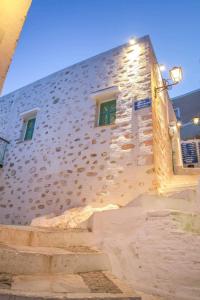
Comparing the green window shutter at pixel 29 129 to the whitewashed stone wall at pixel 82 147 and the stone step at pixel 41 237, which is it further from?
the stone step at pixel 41 237

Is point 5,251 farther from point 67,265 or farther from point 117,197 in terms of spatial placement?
point 117,197

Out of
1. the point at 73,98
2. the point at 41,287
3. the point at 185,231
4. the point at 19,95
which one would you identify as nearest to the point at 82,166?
the point at 73,98

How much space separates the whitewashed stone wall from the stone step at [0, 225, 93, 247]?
5.26ft

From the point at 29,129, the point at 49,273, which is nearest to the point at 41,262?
the point at 49,273

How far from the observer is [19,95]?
26.6ft

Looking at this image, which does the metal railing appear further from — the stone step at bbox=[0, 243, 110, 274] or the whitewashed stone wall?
the stone step at bbox=[0, 243, 110, 274]

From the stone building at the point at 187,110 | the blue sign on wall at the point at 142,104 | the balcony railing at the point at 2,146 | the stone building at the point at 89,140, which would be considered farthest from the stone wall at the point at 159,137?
the stone building at the point at 187,110

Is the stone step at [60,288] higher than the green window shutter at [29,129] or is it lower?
lower

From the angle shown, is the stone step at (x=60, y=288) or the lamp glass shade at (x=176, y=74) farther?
the lamp glass shade at (x=176, y=74)

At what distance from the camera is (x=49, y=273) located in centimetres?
184

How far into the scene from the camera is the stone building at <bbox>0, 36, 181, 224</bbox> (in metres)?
4.57

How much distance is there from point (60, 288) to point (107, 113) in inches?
184

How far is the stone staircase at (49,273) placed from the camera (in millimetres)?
1348

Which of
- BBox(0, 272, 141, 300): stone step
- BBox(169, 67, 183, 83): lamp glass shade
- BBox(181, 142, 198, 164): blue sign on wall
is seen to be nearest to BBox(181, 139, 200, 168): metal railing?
BBox(181, 142, 198, 164): blue sign on wall
